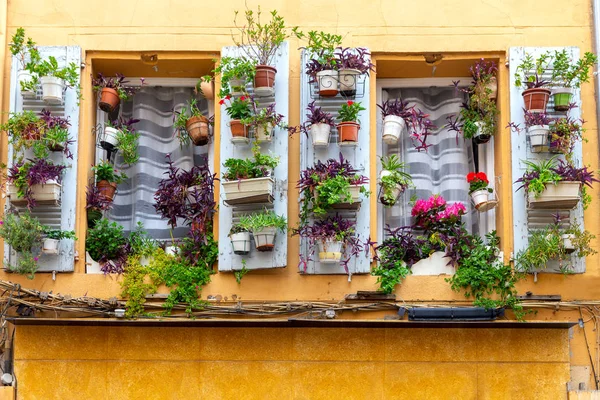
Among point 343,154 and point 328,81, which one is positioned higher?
point 328,81

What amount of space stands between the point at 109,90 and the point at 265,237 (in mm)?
2127

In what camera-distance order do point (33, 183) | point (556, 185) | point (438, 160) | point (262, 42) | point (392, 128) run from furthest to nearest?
point (438, 160) < point (392, 128) < point (262, 42) < point (33, 183) < point (556, 185)

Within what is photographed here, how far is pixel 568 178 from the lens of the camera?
29.0ft

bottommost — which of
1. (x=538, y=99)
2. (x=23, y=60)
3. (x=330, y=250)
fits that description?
(x=330, y=250)

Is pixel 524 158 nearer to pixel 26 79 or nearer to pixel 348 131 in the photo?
pixel 348 131

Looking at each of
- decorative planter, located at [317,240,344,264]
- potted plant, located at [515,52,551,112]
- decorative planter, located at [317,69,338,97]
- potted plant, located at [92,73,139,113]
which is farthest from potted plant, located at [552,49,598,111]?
potted plant, located at [92,73,139,113]

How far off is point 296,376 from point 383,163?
2.11 m

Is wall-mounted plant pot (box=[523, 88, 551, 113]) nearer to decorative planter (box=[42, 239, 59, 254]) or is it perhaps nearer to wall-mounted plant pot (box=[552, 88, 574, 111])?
wall-mounted plant pot (box=[552, 88, 574, 111])

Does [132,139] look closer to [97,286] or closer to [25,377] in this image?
[97,286]

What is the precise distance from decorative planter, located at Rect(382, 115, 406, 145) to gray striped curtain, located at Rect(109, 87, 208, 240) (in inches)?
67.6

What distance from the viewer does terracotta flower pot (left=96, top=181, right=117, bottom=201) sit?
944cm

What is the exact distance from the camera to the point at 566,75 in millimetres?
9141

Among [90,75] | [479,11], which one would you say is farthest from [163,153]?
[479,11]

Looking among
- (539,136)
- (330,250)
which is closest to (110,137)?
(330,250)
